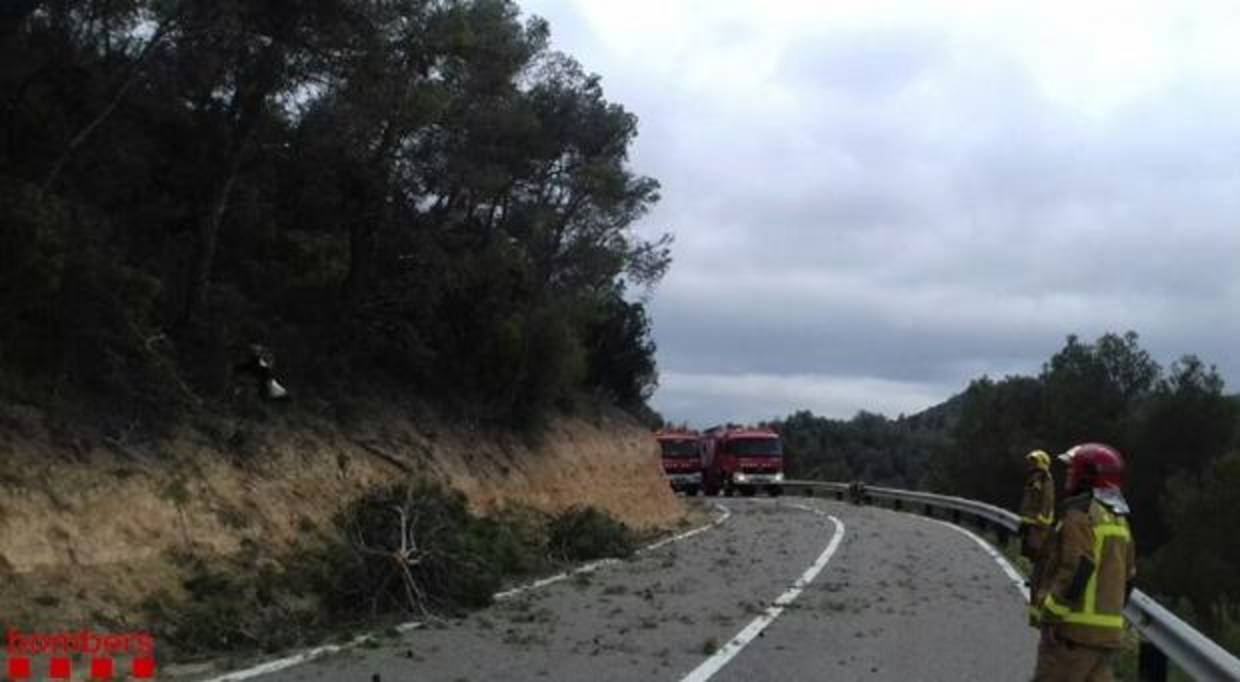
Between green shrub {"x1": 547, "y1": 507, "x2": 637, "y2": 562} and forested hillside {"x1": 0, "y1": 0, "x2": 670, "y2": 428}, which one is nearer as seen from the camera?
forested hillside {"x1": 0, "y1": 0, "x2": 670, "y2": 428}

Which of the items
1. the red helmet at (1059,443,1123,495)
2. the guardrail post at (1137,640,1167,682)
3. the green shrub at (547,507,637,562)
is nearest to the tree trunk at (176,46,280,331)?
the green shrub at (547,507,637,562)

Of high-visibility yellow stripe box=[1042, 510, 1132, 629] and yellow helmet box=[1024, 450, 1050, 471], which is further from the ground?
yellow helmet box=[1024, 450, 1050, 471]

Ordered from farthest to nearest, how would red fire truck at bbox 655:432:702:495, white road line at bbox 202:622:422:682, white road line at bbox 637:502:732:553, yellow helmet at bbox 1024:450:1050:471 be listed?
red fire truck at bbox 655:432:702:495 → white road line at bbox 637:502:732:553 → yellow helmet at bbox 1024:450:1050:471 → white road line at bbox 202:622:422:682

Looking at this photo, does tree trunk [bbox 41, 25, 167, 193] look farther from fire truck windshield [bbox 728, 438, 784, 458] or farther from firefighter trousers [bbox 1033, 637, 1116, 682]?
fire truck windshield [bbox 728, 438, 784, 458]

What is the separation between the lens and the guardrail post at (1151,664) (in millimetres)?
10781

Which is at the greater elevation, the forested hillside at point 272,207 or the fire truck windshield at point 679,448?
the forested hillside at point 272,207

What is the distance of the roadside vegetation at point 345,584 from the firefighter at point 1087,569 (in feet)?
23.0

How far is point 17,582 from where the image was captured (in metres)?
12.0

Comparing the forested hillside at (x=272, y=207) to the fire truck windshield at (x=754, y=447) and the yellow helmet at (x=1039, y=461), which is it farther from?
the fire truck windshield at (x=754, y=447)

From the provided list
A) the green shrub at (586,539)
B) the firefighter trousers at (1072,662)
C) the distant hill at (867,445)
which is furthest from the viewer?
the distant hill at (867,445)

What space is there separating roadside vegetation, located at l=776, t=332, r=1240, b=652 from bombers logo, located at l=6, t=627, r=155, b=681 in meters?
43.9

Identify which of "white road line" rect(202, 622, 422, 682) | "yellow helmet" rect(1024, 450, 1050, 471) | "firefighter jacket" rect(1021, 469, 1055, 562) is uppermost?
"yellow helmet" rect(1024, 450, 1050, 471)

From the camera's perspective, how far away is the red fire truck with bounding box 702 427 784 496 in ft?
178

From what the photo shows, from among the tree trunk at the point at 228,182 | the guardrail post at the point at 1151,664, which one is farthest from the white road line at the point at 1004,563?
the tree trunk at the point at 228,182
